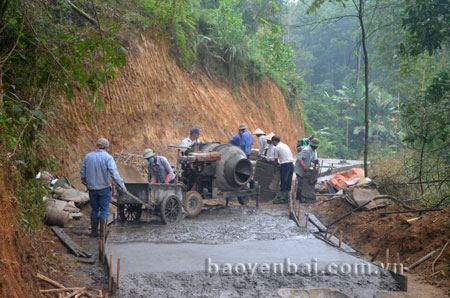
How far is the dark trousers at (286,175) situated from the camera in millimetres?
13805

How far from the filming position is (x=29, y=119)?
545 centimetres

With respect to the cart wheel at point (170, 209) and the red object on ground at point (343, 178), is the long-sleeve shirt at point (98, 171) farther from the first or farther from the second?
the red object on ground at point (343, 178)

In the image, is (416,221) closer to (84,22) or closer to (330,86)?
(84,22)

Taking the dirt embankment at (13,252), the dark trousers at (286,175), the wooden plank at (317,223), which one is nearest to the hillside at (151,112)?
the dark trousers at (286,175)

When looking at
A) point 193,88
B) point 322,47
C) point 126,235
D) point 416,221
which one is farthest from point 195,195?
point 322,47

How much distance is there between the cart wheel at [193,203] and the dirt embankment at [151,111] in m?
3.39

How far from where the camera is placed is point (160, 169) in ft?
36.2

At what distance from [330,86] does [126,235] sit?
4672 cm

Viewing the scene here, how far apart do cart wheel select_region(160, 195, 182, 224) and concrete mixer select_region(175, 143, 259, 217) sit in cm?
68

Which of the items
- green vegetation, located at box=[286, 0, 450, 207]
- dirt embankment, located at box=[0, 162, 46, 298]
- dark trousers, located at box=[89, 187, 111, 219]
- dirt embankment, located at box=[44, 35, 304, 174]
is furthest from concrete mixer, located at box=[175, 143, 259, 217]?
dirt embankment, located at box=[0, 162, 46, 298]

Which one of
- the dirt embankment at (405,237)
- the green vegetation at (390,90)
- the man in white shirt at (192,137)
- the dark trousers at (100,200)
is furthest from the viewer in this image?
the man in white shirt at (192,137)

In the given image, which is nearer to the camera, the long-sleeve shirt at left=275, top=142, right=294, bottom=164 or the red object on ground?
the long-sleeve shirt at left=275, top=142, right=294, bottom=164

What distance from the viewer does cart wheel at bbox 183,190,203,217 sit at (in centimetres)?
1138

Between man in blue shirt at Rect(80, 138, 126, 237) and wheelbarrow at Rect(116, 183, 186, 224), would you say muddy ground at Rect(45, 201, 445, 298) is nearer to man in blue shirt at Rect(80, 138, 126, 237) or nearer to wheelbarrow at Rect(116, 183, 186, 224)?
wheelbarrow at Rect(116, 183, 186, 224)
